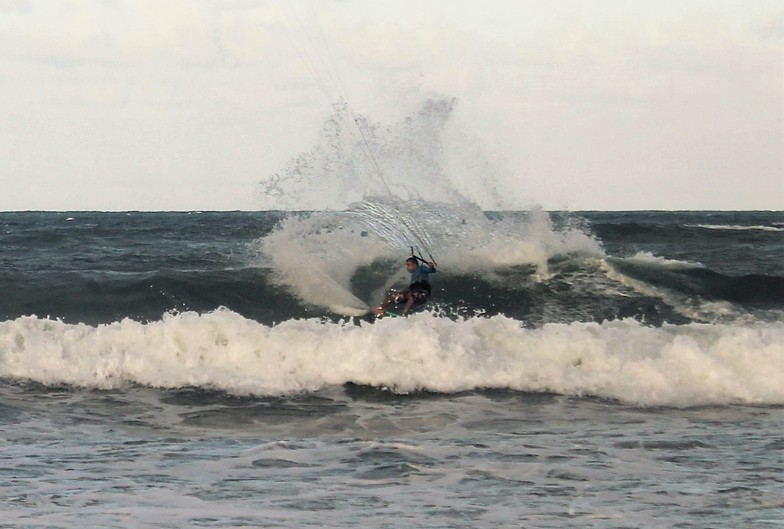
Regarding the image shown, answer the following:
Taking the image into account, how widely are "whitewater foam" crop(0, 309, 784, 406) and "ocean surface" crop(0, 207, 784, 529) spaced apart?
0.12 ft

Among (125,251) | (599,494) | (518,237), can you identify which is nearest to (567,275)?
(518,237)

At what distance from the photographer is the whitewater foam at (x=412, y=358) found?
12258 mm

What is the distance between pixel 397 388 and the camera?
1236 cm

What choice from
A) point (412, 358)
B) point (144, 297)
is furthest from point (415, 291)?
point (144, 297)

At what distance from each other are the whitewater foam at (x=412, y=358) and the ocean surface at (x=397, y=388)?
4 cm

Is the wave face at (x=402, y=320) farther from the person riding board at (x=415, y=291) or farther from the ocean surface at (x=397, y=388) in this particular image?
the person riding board at (x=415, y=291)

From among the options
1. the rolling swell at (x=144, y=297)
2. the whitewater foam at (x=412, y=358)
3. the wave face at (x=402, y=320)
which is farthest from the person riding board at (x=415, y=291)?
the rolling swell at (x=144, y=297)

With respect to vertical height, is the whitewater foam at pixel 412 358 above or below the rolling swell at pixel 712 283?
below

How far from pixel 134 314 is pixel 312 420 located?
364 inches

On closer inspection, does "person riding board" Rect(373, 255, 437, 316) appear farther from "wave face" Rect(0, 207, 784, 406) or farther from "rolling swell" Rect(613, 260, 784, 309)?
"rolling swell" Rect(613, 260, 784, 309)

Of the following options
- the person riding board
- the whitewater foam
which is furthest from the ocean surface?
the person riding board

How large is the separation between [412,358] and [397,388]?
62 cm

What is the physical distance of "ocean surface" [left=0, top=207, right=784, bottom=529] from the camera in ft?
23.9

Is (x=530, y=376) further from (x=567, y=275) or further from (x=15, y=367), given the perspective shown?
(x=567, y=275)
